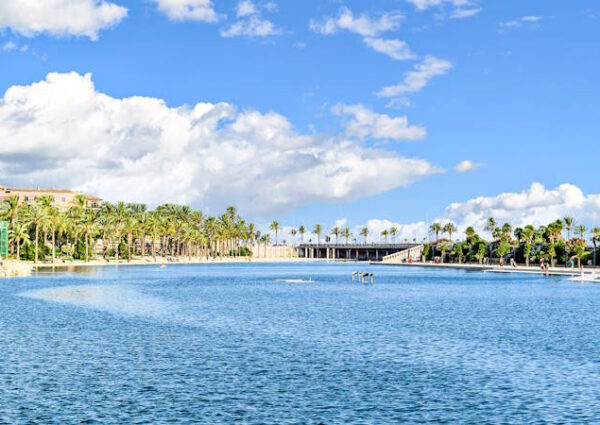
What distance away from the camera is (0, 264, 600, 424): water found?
24.0 metres

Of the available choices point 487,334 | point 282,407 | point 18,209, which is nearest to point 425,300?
point 487,334

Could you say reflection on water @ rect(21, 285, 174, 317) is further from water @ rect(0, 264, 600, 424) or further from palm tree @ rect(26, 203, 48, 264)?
palm tree @ rect(26, 203, 48, 264)

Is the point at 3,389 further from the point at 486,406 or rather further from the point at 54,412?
the point at 486,406

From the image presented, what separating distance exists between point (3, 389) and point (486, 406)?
59.1 ft

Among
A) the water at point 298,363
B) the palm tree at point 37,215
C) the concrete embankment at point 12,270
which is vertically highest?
the palm tree at point 37,215

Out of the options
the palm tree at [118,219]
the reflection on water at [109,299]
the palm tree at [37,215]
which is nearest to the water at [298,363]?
the reflection on water at [109,299]

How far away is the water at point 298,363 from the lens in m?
24.0

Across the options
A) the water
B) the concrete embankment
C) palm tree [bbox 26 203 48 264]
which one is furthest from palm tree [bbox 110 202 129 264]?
the water

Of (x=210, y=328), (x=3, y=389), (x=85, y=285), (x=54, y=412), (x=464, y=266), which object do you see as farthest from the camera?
(x=464, y=266)

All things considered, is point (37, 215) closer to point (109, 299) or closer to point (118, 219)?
point (118, 219)

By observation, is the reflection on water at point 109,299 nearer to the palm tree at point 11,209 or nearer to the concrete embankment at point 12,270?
the concrete embankment at point 12,270

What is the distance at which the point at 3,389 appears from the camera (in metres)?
27.0

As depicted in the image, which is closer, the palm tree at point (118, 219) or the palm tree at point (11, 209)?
the palm tree at point (11, 209)

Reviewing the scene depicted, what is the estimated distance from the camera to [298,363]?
33.3 m
